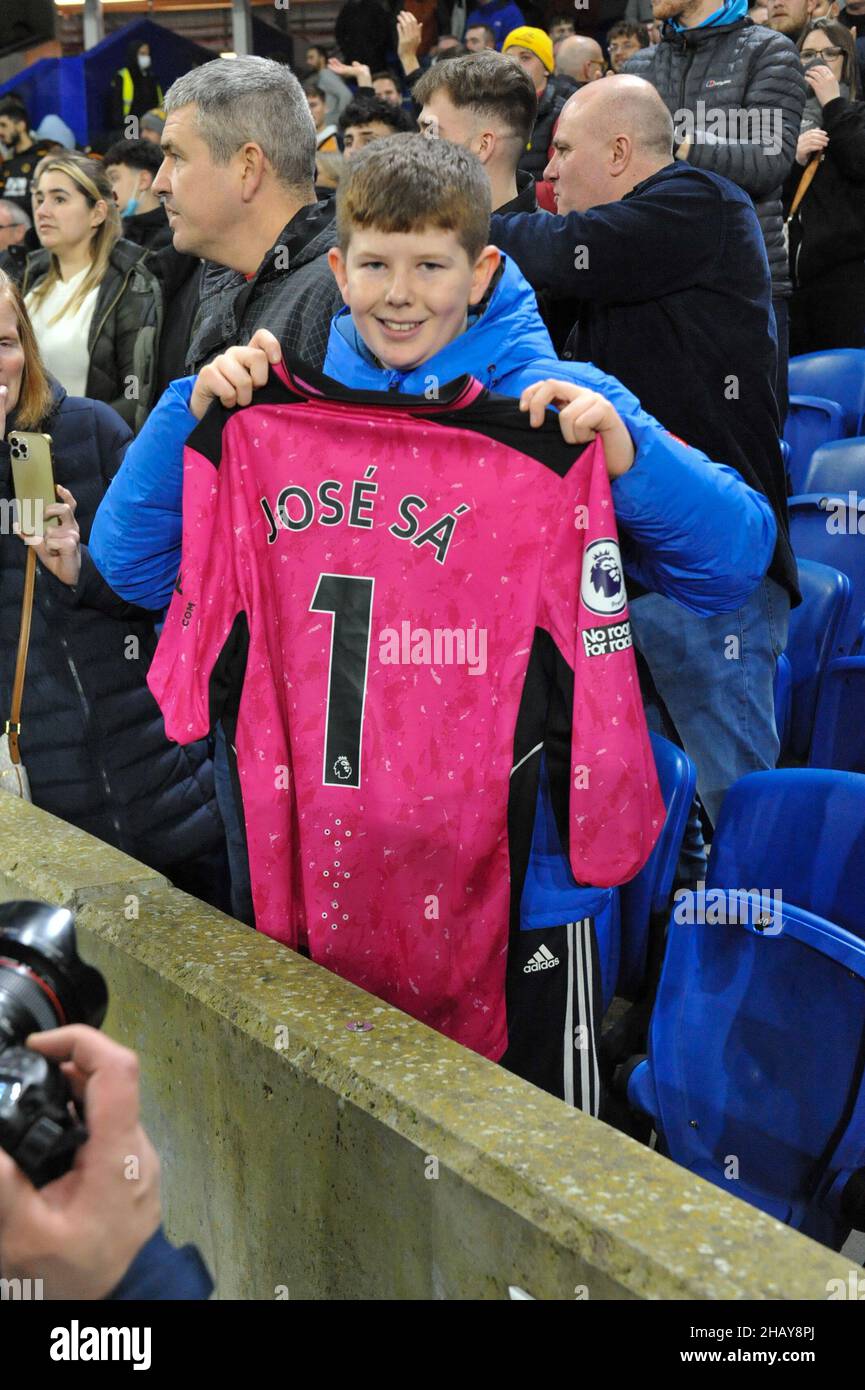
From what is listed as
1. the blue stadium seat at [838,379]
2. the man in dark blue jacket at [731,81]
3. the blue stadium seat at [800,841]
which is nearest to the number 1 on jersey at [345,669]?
the blue stadium seat at [800,841]

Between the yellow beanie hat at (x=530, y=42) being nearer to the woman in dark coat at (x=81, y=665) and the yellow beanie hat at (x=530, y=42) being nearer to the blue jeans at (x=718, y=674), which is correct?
the blue jeans at (x=718, y=674)

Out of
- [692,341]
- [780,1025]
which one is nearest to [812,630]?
[692,341]

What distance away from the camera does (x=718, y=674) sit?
3.09 meters

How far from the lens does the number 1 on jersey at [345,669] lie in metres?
2.08

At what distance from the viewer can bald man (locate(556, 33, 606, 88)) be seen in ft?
24.9

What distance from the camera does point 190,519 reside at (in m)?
2.10

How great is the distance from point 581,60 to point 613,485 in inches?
252

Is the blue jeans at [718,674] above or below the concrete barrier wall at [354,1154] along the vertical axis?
above

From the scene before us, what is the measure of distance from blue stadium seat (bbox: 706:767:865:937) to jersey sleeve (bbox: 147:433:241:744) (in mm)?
1000

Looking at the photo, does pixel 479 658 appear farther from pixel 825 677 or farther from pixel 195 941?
pixel 825 677

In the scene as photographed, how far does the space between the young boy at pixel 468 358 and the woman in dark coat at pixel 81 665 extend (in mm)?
605

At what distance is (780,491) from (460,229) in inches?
55.7

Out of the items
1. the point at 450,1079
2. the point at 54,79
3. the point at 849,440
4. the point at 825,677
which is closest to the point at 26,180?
the point at 54,79

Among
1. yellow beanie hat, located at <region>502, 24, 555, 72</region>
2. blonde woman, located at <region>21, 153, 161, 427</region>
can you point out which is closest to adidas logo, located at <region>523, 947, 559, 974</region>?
blonde woman, located at <region>21, 153, 161, 427</region>
